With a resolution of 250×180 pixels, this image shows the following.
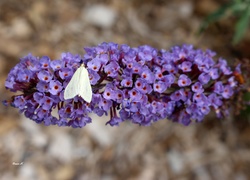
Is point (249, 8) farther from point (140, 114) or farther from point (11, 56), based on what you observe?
point (11, 56)

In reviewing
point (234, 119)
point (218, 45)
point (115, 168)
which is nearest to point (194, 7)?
point (218, 45)

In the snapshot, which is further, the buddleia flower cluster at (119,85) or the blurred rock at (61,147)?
the blurred rock at (61,147)

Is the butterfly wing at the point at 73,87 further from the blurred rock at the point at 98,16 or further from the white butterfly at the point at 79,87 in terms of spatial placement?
the blurred rock at the point at 98,16

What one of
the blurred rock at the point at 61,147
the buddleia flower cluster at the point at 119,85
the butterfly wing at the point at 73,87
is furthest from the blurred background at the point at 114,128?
the butterfly wing at the point at 73,87

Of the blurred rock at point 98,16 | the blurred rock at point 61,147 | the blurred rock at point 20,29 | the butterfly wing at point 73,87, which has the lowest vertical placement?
the butterfly wing at point 73,87

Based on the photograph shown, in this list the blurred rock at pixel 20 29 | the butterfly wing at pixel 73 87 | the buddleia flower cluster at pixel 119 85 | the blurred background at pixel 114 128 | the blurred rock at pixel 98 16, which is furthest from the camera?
the blurred rock at pixel 98 16

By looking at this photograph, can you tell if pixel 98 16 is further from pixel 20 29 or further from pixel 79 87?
pixel 79 87

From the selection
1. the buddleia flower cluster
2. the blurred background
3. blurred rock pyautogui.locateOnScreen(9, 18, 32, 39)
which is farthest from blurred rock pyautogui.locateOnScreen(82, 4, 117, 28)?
the buddleia flower cluster

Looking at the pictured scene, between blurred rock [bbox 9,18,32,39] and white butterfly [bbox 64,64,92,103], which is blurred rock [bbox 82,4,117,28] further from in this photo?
white butterfly [bbox 64,64,92,103]
